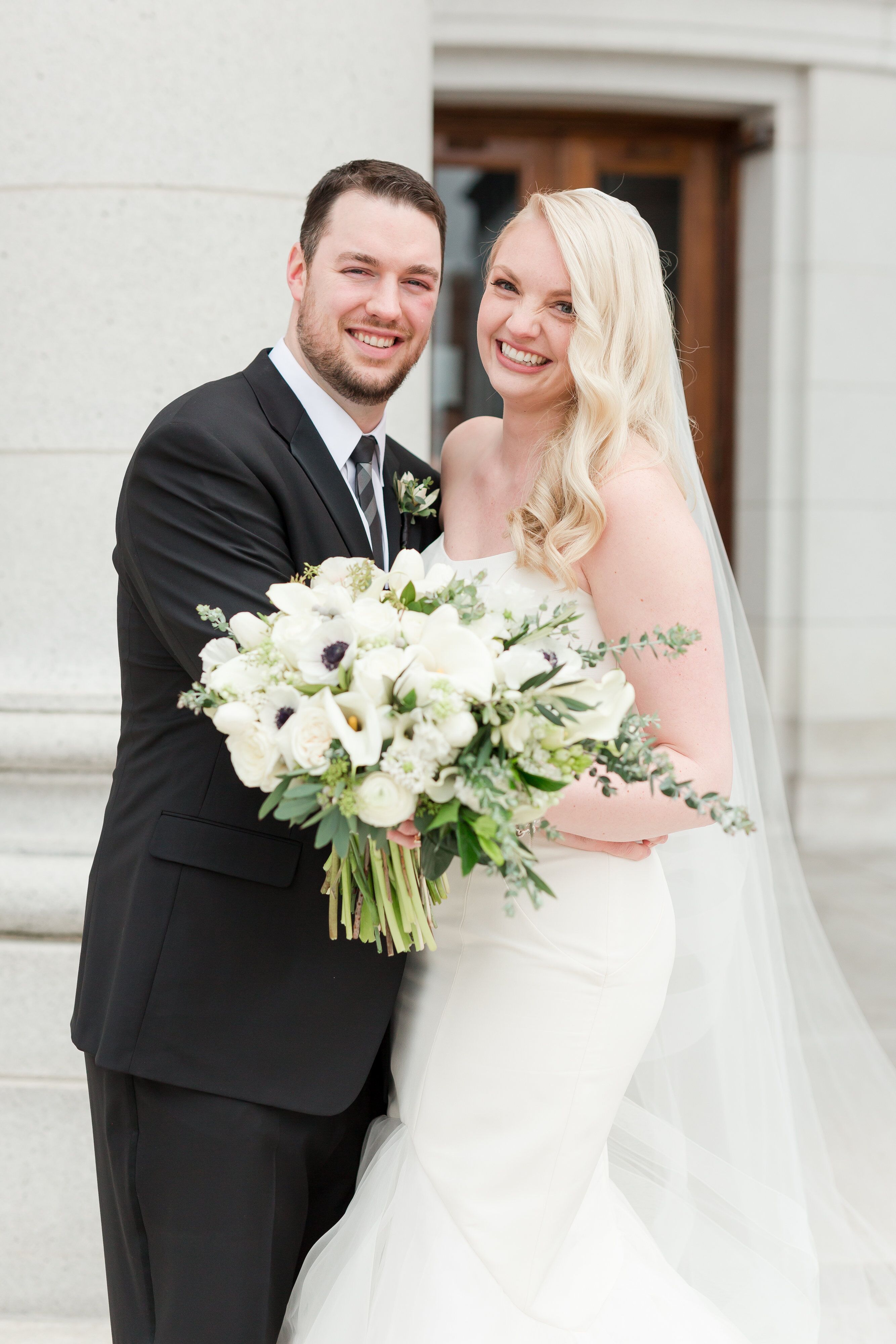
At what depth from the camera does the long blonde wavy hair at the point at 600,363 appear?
Answer: 2.35m

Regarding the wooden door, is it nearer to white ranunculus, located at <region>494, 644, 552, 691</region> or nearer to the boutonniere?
the boutonniere

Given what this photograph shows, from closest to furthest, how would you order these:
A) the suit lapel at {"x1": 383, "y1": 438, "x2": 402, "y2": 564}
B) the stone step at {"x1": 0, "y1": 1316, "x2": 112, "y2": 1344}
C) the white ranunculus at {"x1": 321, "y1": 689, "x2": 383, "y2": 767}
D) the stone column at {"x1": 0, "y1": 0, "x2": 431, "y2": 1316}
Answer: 1. the white ranunculus at {"x1": 321, "y1": 689, "x2": 383, "y2": 767}
2. the suit lapel at {"x1": 383, "y1": 438, "x2": 402, "y2": 564}
3. the stone step at {"x1": 0, "y1": 1316, "x2": 112, "y2": 1344}
4. the stone column at {"x1": 0, "y1": 0, "x2": 431, "y2": 1316}

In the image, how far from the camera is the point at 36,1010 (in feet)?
10.4

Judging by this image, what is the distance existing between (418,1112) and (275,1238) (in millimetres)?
340

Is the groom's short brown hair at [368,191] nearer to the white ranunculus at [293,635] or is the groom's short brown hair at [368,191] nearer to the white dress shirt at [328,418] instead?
the white dress shirt at [328,418]

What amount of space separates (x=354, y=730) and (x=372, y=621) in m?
0.15

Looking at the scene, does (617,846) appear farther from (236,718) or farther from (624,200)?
(624,200)

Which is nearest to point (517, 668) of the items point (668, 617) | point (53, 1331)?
point (668, 617)

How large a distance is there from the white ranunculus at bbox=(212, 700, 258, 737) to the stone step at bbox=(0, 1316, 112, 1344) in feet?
7.02

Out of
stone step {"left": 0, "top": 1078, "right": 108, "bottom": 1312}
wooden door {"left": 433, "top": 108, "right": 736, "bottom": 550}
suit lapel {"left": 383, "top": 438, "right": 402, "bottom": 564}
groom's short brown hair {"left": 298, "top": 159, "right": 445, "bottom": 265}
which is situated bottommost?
stone step {"left": 0, "top": 1078, "right": 108, "bottom": 1312}

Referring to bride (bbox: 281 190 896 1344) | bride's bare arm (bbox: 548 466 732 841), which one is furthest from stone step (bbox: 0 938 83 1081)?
bride's bare arm (bbox: 548 466 732 841)

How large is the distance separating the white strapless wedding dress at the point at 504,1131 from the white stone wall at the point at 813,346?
5611 millimetres

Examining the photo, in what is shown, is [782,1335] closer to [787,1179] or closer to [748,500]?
[787,1179]

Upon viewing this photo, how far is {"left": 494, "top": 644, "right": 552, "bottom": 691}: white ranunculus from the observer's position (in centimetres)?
160
